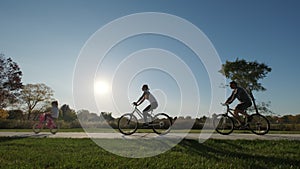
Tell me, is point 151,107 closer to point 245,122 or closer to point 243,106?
point 243,106

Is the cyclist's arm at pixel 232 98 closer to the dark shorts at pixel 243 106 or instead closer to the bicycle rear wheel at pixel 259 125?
the dark shorts at pixel 243 106

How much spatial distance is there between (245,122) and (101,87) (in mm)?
6465

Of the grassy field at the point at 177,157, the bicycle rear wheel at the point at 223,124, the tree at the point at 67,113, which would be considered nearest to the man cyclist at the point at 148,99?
the grassy field at the point at 177,157

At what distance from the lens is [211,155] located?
661 cm

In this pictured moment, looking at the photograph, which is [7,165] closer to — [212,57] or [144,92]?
[144,92]

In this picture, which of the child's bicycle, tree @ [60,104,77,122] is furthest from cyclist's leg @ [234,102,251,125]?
tree @ [60,104,77,122]

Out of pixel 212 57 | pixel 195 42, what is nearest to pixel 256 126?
pixel 212 57

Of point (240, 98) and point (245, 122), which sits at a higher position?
point (240, 98)

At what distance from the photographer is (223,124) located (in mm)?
11469

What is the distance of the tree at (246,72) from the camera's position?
25.7m

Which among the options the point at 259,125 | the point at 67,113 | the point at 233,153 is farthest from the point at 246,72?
the point at 67,113

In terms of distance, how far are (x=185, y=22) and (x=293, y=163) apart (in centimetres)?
700

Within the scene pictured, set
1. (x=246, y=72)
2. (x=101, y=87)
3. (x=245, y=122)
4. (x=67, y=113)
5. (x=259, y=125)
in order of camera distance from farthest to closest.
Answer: (x=67, y=113) → (x=246, y=72) → (x=259, y=125) → (x=245, y=122) → (x=101, y=87)

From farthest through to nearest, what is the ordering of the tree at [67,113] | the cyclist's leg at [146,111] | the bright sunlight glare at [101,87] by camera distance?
1. the tree at [67,113]
2. the cyclist's leg at [146,111]
3. the bright sunlight glare at [101,87]
